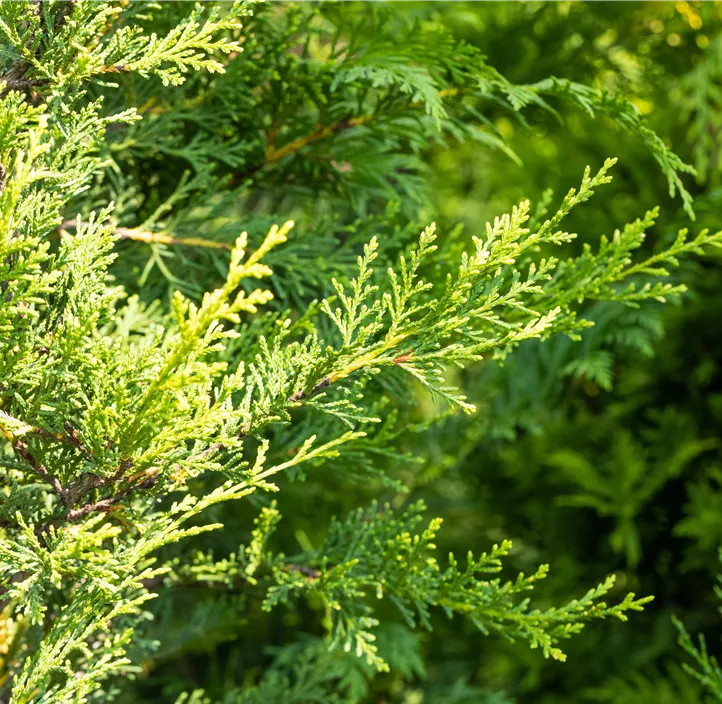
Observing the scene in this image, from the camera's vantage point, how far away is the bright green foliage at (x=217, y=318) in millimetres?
1138

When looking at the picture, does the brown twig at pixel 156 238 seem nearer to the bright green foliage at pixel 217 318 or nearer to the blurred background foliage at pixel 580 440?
the bright green foliage at pixel 217 318

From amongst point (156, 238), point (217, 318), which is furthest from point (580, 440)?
point (217, 318)

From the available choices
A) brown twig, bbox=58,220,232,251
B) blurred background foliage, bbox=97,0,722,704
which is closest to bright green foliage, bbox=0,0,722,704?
brown twig, bbox=58,220,232,251

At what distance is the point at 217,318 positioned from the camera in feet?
3.32

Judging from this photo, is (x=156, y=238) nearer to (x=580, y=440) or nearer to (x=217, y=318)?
(x=217, y=318)

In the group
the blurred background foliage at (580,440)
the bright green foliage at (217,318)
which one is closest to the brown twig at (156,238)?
the bright green foliage at (217,318)

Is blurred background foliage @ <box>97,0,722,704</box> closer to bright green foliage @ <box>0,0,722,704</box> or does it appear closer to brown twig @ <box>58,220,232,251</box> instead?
bright green foliage @ <box>0,0,722,704</box>

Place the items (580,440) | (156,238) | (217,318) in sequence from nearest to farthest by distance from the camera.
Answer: (217,318), (156,238), (580,440)

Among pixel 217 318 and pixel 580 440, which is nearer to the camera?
pixel 217 318

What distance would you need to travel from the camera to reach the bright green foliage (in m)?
1.14

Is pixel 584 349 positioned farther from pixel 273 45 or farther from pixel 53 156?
pixel 53 156

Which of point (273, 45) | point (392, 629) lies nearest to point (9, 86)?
point (273, 45)

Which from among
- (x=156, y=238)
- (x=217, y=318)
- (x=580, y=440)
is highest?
(x=217, y=318)

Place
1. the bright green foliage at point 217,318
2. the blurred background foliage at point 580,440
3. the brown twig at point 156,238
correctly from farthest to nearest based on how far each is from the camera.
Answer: the blurred background foliage at point 580,440 < the brown twig at point 156,238 < the bright green foliage at point 217,318
